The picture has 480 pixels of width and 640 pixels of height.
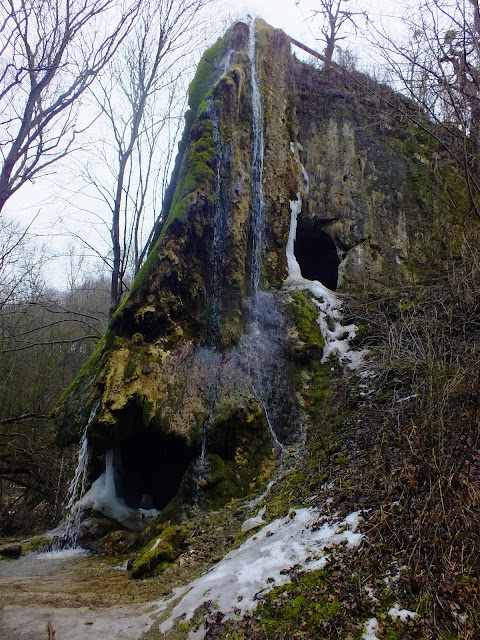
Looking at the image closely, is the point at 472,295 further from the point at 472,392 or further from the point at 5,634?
the point at 5,634

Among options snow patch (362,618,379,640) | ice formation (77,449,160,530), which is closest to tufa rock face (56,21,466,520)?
ice formation (77,449,160,530)

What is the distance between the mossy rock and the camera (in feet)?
12.9

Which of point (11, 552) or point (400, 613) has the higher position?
point (400, 613)

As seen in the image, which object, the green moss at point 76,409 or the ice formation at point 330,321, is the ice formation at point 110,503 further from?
the ice formation at point 330,321

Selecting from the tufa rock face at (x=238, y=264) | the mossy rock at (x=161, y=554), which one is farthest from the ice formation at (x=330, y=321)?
the mossy rock at (x=161, y=554)

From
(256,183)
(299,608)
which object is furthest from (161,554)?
(256,183)

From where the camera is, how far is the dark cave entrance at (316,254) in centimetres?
1040

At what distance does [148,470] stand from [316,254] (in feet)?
23.4

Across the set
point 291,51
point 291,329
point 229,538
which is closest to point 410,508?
point 229,538

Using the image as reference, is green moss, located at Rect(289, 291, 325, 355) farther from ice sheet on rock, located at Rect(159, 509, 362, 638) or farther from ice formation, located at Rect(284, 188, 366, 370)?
ice sheet on rock, located at Rect(159, 509, 362, 638)

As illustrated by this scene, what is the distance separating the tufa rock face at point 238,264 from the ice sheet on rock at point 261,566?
6.97 ft

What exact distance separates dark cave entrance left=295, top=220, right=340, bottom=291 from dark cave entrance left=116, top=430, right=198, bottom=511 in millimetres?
6262

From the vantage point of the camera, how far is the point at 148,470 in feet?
22.8

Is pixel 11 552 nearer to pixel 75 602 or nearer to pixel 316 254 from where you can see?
pixel 75 602
